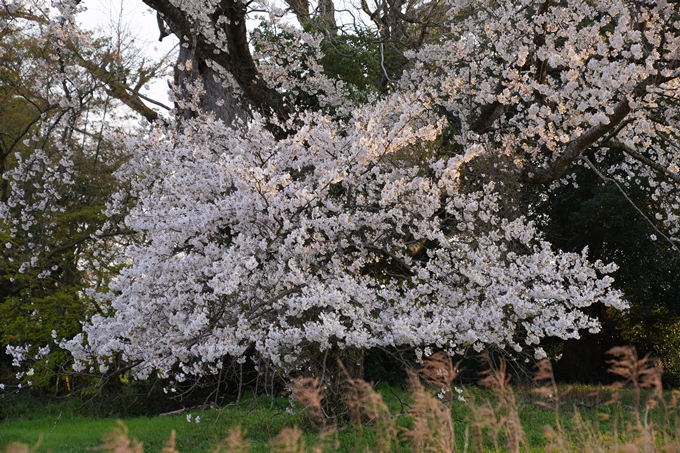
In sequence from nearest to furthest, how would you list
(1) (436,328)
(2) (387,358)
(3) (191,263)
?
(1) (436,328), (3) (191,263), (2) (387,358)

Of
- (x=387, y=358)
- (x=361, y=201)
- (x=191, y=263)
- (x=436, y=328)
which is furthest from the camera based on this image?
(x=387, y=358)

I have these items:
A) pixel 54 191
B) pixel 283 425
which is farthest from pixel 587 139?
pixel 54 191

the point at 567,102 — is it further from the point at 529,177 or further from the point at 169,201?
the point at 169,201

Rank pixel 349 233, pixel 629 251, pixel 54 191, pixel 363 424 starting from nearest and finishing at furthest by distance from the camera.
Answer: pixel 349 233 < pixel 363 424 < pixel 54 191 < pixel 629 251

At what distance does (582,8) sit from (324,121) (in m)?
4.15

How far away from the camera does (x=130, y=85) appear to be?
1390cm

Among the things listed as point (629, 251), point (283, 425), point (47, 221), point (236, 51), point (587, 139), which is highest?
point (236, 51)

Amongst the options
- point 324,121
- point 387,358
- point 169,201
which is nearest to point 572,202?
point 387,358

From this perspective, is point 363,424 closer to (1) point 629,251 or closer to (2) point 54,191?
(2) point 54,191

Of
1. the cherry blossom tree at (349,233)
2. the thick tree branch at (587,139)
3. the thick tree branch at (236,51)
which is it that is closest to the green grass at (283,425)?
the cherry blossom tree at (349,233)

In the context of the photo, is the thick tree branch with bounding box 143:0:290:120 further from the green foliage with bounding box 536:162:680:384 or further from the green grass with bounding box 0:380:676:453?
the green foliage with bounding box 536:162:680:384

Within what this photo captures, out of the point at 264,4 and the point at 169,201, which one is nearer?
the point at 169,201

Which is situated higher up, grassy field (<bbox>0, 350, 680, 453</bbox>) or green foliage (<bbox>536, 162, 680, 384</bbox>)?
green foliage (<bbox>536, 162, 680, 384</bbox>)

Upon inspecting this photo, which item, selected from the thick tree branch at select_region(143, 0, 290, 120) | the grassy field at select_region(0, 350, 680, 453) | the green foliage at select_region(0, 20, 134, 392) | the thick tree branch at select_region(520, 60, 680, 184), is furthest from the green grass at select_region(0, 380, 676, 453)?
the thick tree branch at select_region(143, 0, 290, 120)
